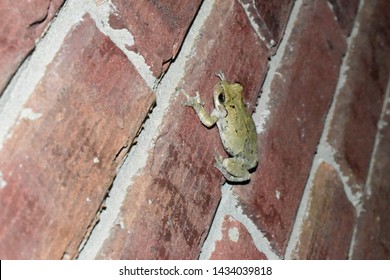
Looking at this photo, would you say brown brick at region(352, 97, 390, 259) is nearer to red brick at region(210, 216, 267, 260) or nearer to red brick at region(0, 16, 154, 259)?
red brick at region(210, 216, 267, 260)

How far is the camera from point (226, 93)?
0.68 m

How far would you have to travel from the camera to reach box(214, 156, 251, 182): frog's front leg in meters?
0.66

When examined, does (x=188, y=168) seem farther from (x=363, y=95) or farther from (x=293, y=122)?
(x=363, y=95)

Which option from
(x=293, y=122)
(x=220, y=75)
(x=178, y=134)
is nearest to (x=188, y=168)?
(x=178, y=134)

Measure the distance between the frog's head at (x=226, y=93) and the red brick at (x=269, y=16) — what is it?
12cm

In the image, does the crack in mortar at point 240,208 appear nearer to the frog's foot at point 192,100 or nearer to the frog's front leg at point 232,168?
the frog's front leg at point 232,168

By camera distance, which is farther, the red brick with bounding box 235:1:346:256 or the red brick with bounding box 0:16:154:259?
the red brick with bounding box 235:1:346:256

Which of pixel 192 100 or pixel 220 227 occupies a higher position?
pixel 192 100

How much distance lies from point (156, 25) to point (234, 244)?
1.07 ft

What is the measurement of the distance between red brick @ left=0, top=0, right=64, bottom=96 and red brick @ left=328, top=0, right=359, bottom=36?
2.16ft

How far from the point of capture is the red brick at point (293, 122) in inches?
29.0

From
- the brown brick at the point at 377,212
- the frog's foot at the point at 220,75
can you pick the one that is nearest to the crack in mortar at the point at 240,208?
the frog's foot at the point at 220,75

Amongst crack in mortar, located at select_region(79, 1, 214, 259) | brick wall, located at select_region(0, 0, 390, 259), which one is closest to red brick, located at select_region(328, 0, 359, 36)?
brick wall, located at select_region(0, 0, 390, 259)

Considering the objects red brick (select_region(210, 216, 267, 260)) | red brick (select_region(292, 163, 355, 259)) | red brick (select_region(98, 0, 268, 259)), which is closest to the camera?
red brick (select_region(98, 0, 268, 259))
